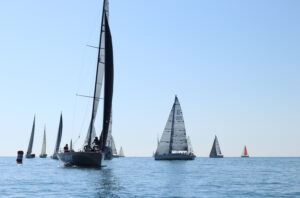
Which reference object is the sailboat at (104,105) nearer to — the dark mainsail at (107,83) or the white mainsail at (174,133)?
the dark mainsail at (107,83)

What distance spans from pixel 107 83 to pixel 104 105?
2.56 m

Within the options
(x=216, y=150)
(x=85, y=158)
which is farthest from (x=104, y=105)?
(x=216, y=150)

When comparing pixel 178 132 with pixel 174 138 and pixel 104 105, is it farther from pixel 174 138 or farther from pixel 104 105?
pixel 104 105

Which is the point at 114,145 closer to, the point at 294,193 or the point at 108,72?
the point at 108,72

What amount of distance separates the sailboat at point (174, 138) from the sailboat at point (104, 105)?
51818 mm

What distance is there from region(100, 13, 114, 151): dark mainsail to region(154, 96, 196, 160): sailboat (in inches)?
2183

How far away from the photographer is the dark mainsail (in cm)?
4562

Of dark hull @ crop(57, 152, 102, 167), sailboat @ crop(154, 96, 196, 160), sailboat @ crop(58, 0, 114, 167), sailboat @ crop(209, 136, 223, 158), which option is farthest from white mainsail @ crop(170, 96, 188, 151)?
sailboat @ crop(209, 136, 223, 158)

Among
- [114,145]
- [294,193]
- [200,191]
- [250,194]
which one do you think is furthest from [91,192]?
[114,145]

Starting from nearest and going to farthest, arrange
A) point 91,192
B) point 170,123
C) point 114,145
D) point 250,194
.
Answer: point 91,192 < point 250,194 < point 170,123 < point 114,145

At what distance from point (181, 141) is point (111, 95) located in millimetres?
59230

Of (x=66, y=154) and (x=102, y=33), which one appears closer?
(x=66, y=154)

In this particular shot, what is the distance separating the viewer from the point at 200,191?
97.3ft

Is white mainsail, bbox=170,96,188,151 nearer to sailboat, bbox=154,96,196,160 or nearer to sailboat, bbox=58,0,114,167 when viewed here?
sailboat, bbox=154,96,196,160
